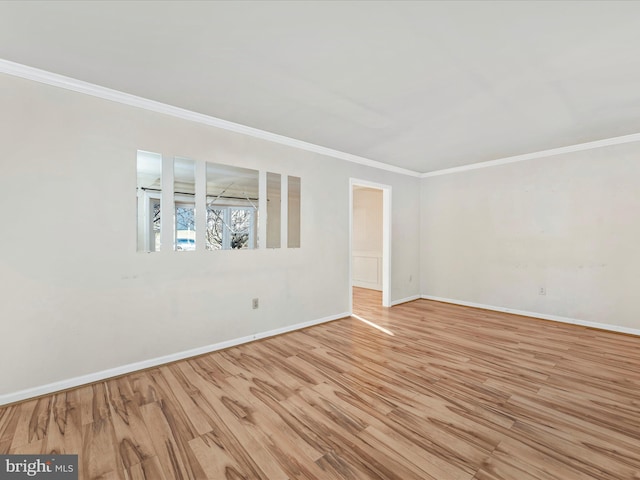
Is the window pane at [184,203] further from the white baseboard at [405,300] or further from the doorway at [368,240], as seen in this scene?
the doorway at [368,240]

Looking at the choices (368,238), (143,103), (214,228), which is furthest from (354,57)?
(368,238)

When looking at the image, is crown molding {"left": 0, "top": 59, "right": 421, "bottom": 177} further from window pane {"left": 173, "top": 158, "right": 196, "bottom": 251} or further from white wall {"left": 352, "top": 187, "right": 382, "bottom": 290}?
white wall {"left": 352, "top": 187, "right": 382, "bottom": 290}

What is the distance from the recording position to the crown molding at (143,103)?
2207 mm

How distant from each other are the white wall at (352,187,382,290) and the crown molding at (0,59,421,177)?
108 inches

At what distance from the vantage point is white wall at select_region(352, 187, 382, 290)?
6805 millimetres

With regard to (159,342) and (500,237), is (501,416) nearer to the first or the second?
(159,342)

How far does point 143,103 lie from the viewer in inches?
106

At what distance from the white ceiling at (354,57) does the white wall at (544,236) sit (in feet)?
3.12

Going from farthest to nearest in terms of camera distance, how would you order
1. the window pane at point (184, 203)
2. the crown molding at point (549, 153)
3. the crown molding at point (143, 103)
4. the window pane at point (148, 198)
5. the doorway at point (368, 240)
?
the doorway at point (368, 240), the crown molding at point (549, 153), the window pane at point (184, 203), the window pane at point (148, 198), the crown molding at point (143, 103)

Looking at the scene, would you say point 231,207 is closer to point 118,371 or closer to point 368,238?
point 118,371

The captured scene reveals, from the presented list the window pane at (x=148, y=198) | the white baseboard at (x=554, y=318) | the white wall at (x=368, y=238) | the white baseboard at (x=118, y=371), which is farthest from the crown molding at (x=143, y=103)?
the white baseboard at (x=554, y=318)

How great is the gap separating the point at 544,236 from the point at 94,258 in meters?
5.70

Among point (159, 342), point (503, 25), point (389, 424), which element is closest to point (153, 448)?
point (159, 342)

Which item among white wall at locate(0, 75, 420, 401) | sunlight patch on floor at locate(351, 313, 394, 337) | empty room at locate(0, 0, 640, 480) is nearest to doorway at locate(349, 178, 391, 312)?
sunlight patch on floor at locate(351, 313, 394, 337)
